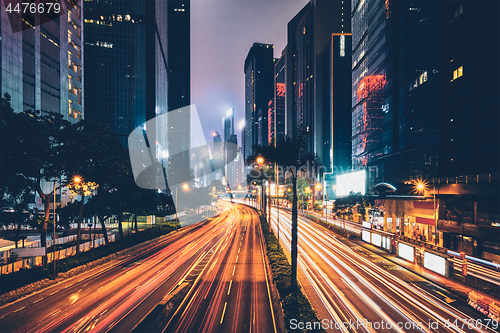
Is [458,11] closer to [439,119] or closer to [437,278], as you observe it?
[439,119]

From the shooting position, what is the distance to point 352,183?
70750mm

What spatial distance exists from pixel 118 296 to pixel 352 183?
68.0m

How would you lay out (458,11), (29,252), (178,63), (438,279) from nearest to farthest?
1. (438,279)
2. (29,252)
3. (458,11)
4. (178,63)

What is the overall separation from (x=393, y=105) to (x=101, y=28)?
121 m

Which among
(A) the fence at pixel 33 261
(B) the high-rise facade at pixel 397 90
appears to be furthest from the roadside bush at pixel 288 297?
(B) the high-rise facade at pixel 397 90

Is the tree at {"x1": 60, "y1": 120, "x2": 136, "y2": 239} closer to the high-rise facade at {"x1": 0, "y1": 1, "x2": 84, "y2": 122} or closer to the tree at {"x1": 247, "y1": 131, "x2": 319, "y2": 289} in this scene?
the tree at {"x1": 247, "y1": 131, "x2": 319, "y2": 289}

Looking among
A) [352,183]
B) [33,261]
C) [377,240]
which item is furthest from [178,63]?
[377,240]

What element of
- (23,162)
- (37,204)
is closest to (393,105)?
(23,162)

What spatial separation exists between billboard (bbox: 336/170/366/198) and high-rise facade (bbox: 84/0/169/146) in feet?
283

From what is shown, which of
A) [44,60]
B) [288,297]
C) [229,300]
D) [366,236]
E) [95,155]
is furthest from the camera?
[44,60]

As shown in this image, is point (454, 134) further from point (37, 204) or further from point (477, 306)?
point (37, 204)

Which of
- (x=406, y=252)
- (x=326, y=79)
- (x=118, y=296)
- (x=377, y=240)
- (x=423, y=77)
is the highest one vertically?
(x=326, y=79)

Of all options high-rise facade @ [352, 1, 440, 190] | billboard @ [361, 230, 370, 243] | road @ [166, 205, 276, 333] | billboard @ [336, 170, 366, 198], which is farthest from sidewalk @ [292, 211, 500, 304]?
billboard @ [336, 170, 366, 198]

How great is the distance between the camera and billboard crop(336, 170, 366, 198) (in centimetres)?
6414
